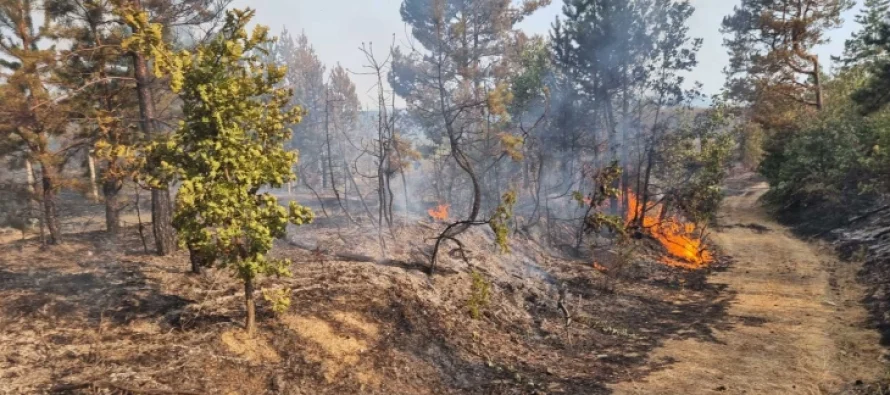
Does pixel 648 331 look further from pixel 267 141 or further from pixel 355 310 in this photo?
pixel 267 141

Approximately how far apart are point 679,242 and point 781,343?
1149cm

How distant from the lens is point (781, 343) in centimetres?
1033

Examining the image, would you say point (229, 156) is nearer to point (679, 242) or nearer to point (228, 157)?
point (228, 157)

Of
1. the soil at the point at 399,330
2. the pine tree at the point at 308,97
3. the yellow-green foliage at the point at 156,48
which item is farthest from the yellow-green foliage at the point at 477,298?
the pine tree at the point at 308,97

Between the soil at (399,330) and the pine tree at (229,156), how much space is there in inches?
46.1

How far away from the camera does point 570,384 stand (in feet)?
27.6

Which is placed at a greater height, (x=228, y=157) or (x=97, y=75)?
(x=97, y=75)

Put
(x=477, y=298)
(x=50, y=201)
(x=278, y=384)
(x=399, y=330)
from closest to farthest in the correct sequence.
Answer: (x=278, y=384) → (x=399, y=330) → (x=477, y=298) → (x=50, y=201)

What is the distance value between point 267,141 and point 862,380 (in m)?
9.98

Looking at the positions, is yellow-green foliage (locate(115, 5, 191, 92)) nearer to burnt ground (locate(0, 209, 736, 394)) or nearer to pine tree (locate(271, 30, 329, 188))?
burnt ground (locate(0, 209, 736, 394))

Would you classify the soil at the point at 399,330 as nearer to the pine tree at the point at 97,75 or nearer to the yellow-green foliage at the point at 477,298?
the yellow-green foliage at the point at 477,298

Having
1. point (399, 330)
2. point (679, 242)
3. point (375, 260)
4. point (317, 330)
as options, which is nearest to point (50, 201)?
point (375, 260)

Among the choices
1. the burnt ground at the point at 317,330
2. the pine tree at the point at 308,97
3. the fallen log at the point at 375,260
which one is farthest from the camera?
the pine tree at the point at 308,97

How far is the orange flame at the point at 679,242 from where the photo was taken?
63.4 feet
